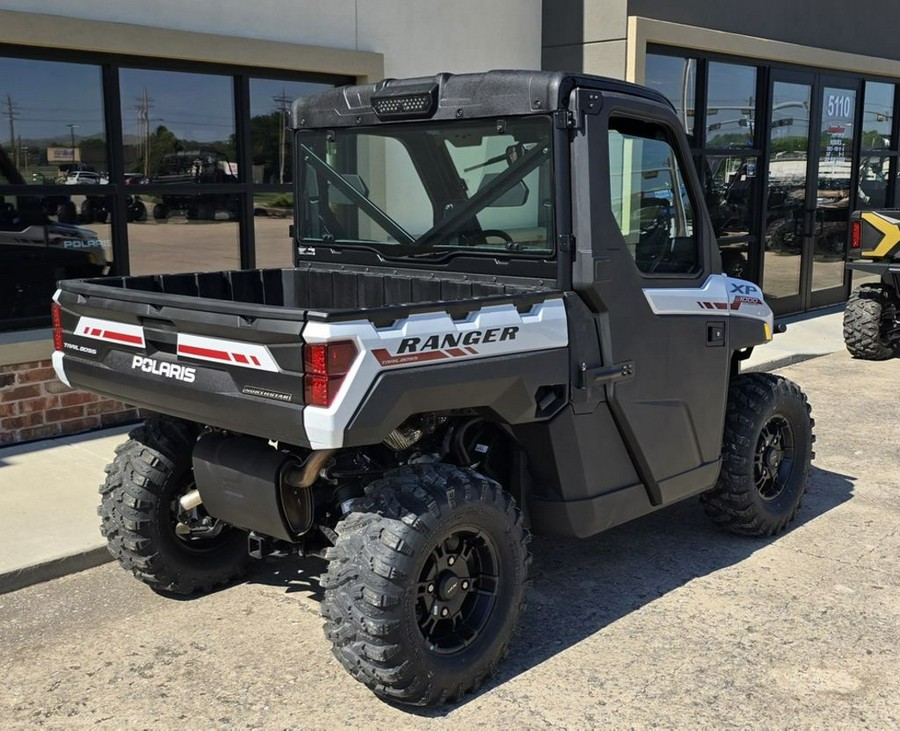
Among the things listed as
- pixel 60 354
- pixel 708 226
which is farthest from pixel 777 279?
pixel 60 354

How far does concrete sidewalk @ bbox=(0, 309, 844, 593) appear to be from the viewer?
4961mm

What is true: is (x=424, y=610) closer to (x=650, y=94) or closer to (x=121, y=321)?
(x=121, y=321)

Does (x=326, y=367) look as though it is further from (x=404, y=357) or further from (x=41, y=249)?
(x=41, y=249)

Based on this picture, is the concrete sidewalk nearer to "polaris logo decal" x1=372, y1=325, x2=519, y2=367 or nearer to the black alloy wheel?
the black alloy wheel

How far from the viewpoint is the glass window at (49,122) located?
684 centimetres

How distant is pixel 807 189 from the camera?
13367 mm

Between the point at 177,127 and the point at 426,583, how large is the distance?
16.6ft

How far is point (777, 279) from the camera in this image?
1322 cm

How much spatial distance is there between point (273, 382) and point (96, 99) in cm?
458

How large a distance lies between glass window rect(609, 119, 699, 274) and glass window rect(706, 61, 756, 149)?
7.49 meters

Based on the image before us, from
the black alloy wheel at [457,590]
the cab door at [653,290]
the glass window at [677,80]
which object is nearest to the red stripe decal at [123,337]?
the black alloy wheel at [457,590]

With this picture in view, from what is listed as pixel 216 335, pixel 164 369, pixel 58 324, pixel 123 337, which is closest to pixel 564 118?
pixel 216 335

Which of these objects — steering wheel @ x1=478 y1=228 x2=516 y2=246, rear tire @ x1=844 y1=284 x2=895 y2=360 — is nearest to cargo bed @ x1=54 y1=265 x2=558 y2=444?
steering wheel @ x1=478 y1=228 x2=516 y2=246

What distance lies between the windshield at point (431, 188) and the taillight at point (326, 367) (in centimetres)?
120
